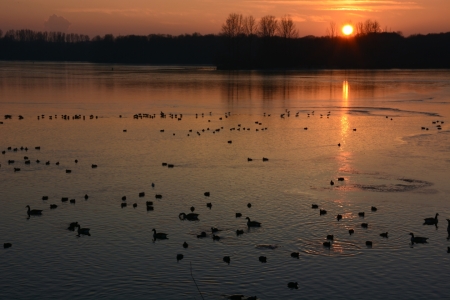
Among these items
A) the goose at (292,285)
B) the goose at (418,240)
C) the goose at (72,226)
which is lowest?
the goose at (292,285)

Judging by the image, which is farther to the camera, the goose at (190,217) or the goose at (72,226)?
the goose at (190,217)

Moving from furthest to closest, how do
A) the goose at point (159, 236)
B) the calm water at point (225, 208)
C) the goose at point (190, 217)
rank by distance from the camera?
the goose at point (190, 217), the goose at point (159, 236), the calm water at point (225, 208)

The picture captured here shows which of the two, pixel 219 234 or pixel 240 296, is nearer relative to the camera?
pixel 240 296

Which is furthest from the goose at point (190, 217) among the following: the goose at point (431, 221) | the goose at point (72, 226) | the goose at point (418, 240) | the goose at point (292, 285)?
the goose at point (431, 221)

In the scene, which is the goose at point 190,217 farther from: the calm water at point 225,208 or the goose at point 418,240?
the goose at point 418,240

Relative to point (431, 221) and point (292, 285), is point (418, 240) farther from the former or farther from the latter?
point (292, 285)

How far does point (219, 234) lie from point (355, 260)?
→ 18.2 feet

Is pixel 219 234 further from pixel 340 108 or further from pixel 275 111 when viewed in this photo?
pixel 340 108

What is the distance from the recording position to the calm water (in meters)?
19.7

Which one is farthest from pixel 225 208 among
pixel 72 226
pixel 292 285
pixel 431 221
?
pixel 431 221

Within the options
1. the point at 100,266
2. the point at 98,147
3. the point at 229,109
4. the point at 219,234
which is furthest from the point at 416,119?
the point at 100,266

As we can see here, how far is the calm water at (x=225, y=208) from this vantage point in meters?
19.7

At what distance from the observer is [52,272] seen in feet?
66.5

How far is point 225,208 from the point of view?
90.2 ft
